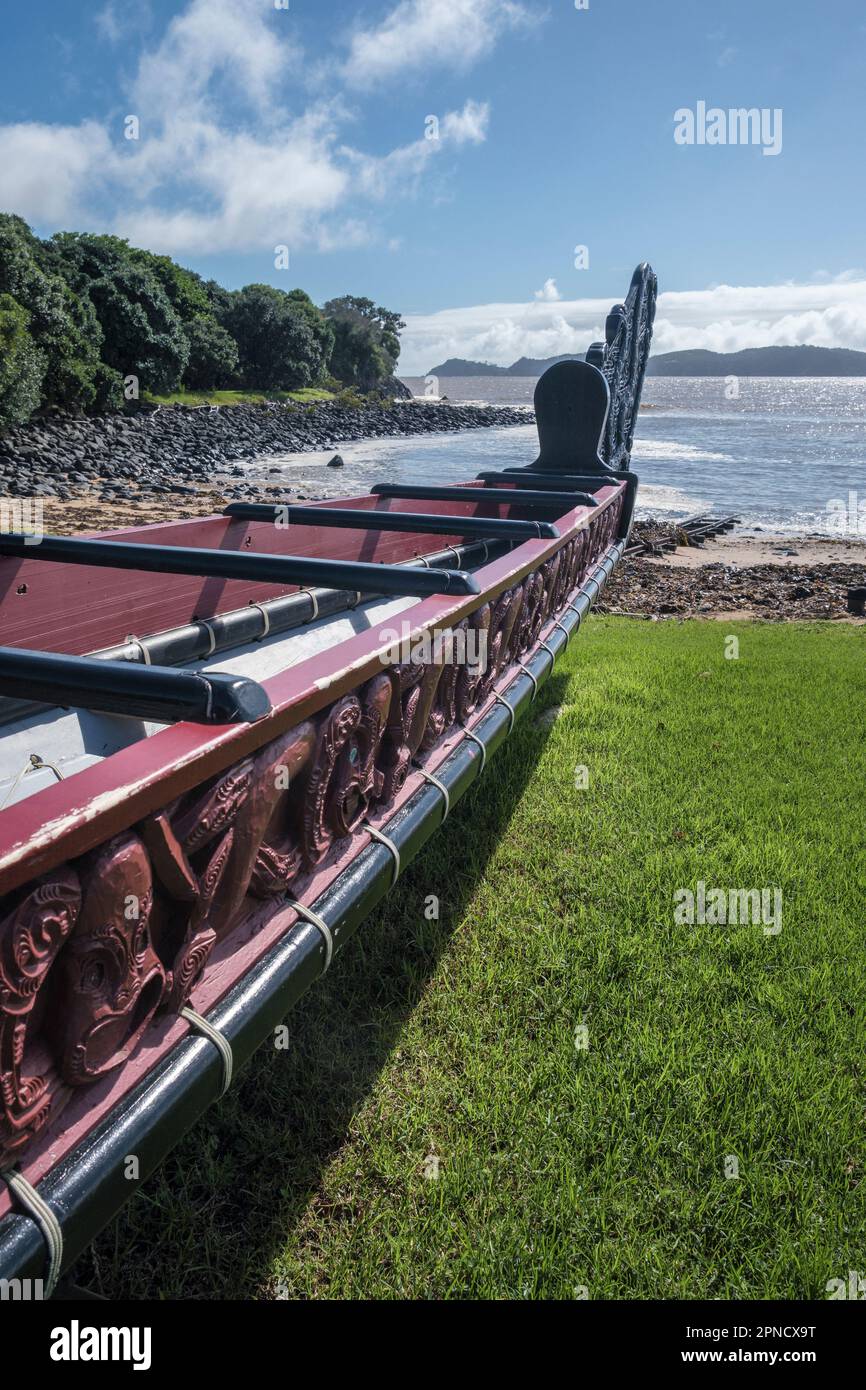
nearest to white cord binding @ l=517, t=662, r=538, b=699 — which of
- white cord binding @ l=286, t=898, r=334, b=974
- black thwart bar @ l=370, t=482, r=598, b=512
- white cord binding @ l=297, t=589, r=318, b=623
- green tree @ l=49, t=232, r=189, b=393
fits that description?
white cord binding @ l=297, t=589, r=318, b=623

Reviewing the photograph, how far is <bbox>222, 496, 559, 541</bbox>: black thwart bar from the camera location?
11.5 feet

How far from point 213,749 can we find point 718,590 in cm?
1164

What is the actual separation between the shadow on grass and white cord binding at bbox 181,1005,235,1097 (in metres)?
0.70

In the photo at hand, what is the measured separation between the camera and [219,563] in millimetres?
2576

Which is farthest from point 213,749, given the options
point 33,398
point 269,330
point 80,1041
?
point 269,330

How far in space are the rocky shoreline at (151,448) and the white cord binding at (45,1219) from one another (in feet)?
56.0

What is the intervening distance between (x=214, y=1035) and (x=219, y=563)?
157cm

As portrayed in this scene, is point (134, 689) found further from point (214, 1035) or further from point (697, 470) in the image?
A: point (697, 470)

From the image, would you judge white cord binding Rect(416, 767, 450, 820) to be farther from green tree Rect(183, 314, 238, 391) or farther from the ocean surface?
green tree Rect(183, 314, 238, 391)

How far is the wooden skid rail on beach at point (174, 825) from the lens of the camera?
1041 millimetres

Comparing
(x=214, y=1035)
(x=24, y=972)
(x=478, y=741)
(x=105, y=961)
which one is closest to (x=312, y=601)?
(x=478, y=741)

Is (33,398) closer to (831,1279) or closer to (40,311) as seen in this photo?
(40,311)

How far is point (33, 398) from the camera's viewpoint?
22.6 m

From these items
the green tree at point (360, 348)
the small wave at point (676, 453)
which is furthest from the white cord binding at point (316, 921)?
the green tree at point (360, 348)
